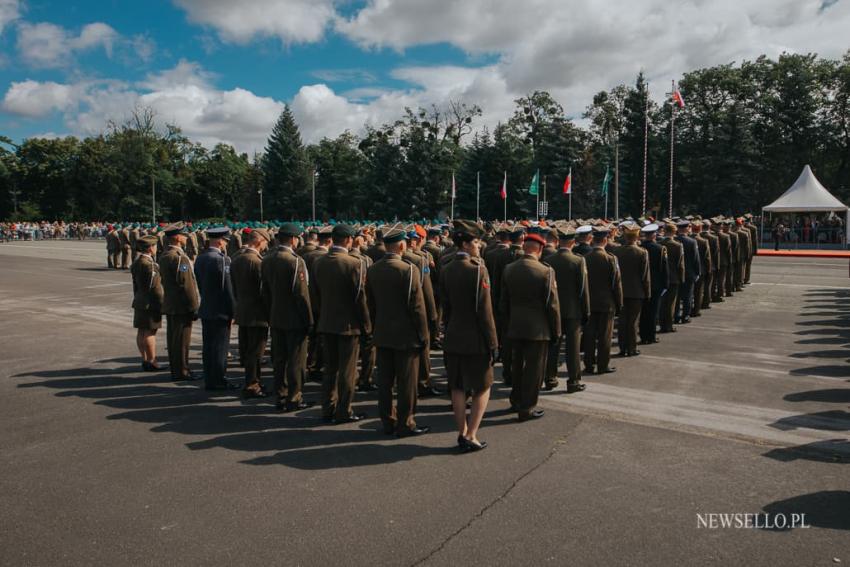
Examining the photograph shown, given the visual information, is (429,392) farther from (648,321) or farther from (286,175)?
(286,175)

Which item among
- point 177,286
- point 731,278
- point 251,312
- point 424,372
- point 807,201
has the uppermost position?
point 807,201

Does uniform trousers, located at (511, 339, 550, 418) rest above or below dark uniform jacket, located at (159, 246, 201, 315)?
below

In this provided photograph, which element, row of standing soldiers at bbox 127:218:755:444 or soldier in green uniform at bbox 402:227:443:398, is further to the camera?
soldier in green uniform at bbox 402:227:443:398

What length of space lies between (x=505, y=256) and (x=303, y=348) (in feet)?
10.9

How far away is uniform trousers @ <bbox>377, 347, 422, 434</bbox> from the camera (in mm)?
6172

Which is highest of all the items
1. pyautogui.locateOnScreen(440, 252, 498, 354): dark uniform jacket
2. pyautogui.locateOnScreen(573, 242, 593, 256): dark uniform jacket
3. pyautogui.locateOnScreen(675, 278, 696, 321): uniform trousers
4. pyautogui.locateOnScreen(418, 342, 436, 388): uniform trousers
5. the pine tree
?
the pine tree

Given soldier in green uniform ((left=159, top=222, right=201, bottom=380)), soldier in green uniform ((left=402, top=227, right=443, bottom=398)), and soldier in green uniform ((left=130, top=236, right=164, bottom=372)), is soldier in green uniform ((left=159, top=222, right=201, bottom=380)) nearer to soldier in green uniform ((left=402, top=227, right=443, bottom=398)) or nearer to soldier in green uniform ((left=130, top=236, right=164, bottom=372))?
soldier in green uniform ((left=130, top=236, right=164, bottom=372))

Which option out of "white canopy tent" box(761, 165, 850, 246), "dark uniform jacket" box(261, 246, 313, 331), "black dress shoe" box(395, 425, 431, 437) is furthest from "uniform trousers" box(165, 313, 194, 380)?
"white canopy tent" box(761, 165, 850, 246)

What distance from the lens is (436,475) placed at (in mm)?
5188

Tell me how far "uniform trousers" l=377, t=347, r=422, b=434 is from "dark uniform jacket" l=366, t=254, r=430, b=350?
0.11 m

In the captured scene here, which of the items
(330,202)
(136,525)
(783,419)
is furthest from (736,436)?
(330,202)

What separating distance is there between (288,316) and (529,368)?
2877 mm

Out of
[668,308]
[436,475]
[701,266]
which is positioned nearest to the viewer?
[436,475]

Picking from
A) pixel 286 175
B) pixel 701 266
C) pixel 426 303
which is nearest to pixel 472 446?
pixel 426 303
